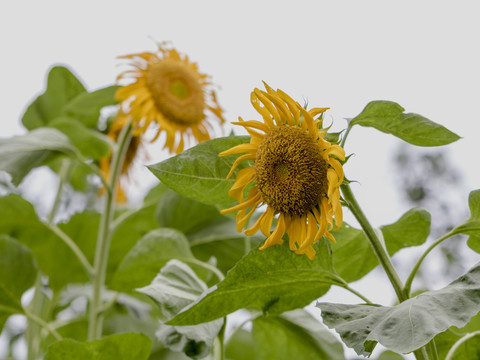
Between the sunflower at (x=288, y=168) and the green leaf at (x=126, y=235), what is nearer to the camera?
the sunflower at (x=288, y=168)

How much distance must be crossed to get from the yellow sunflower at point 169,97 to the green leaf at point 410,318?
0.58m

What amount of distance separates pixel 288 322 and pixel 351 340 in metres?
0.31

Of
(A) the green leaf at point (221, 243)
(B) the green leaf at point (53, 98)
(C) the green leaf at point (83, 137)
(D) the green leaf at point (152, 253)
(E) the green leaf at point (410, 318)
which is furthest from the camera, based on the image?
(B) the green leaf at point (53, 98)

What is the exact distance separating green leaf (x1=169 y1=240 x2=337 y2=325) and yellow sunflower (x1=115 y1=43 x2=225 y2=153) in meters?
0.48

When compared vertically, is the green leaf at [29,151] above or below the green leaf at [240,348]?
above

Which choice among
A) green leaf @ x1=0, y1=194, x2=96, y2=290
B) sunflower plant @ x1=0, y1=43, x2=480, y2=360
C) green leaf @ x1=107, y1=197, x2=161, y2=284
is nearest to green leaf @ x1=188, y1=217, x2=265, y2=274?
sunflower plant @ x1=0, y1=43, x2=480, y2=360

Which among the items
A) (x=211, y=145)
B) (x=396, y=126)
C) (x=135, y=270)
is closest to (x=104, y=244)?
(x=135, y=270)

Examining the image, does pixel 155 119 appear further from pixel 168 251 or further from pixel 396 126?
pixel 396 126

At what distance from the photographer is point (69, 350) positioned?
68cm

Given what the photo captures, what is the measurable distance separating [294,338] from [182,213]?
0.35m

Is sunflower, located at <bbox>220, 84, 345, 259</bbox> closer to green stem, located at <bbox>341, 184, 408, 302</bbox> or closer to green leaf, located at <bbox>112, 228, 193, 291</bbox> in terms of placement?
green stem, located at <bbox>341, 184, 408, 302</bbox>

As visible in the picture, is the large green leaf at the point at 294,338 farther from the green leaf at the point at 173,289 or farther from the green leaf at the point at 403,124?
the green leaf at the point at 403,124

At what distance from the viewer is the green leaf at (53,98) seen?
50.4 inches

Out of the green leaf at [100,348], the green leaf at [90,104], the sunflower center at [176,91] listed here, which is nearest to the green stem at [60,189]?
the green leaf at [90,104]
